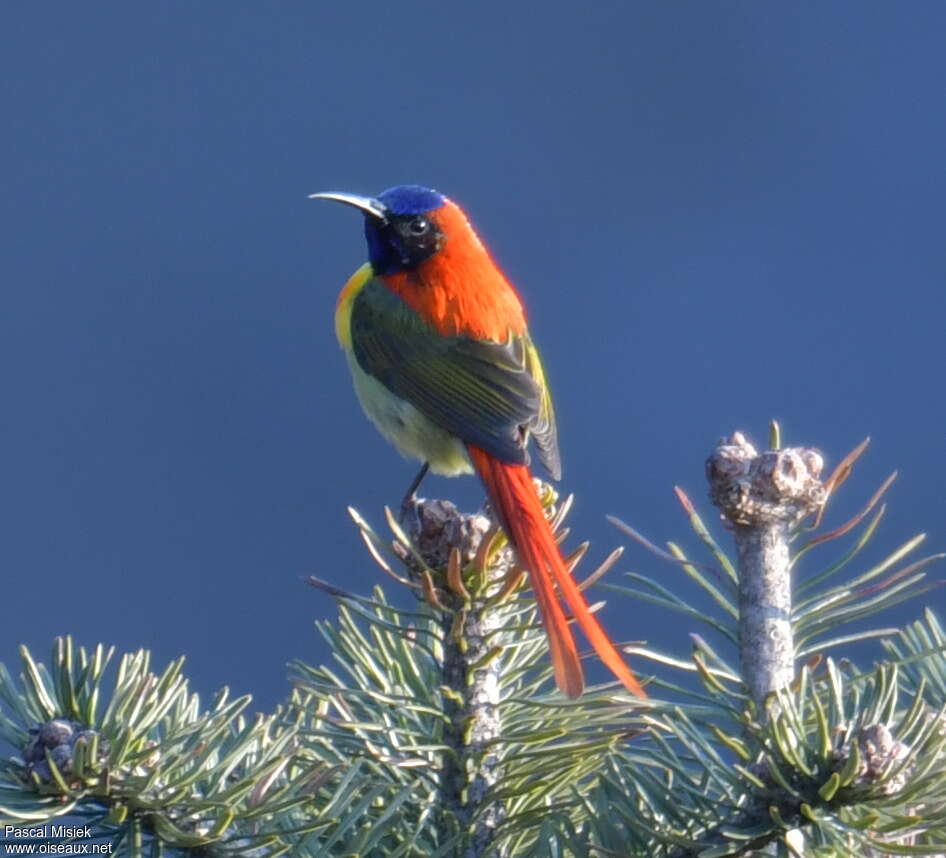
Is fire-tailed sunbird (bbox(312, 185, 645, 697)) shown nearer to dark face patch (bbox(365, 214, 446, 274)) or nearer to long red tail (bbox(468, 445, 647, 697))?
dark face patch (bbox(365, 214, 446, 274))

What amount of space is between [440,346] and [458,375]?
66mm

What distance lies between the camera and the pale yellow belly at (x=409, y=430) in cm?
130

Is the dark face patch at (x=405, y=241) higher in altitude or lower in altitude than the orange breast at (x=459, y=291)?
higher

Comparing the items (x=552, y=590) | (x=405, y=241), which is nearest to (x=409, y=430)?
(x=405, y=241)

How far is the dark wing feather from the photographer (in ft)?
3.82

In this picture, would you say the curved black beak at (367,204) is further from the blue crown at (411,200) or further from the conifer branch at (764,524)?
the conifer branch at (764,524)

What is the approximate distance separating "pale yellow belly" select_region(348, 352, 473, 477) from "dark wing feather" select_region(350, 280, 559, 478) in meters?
0.02

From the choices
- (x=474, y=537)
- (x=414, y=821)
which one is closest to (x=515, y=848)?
(x=414, y=821)

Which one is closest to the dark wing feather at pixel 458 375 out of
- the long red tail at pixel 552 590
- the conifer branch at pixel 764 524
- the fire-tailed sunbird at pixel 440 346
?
the fire-tailed sunbird at pixel 440 346

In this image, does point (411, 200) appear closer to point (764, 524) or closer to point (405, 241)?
point (405, 241)

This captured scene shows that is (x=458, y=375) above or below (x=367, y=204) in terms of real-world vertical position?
below

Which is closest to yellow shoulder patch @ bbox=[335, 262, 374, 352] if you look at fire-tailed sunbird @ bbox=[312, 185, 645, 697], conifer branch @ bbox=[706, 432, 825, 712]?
fire-tailed sunbird @ bbox=[312, 185, 645, 697]

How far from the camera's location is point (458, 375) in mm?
1270

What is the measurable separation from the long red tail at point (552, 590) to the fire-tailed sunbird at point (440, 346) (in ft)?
0.52
